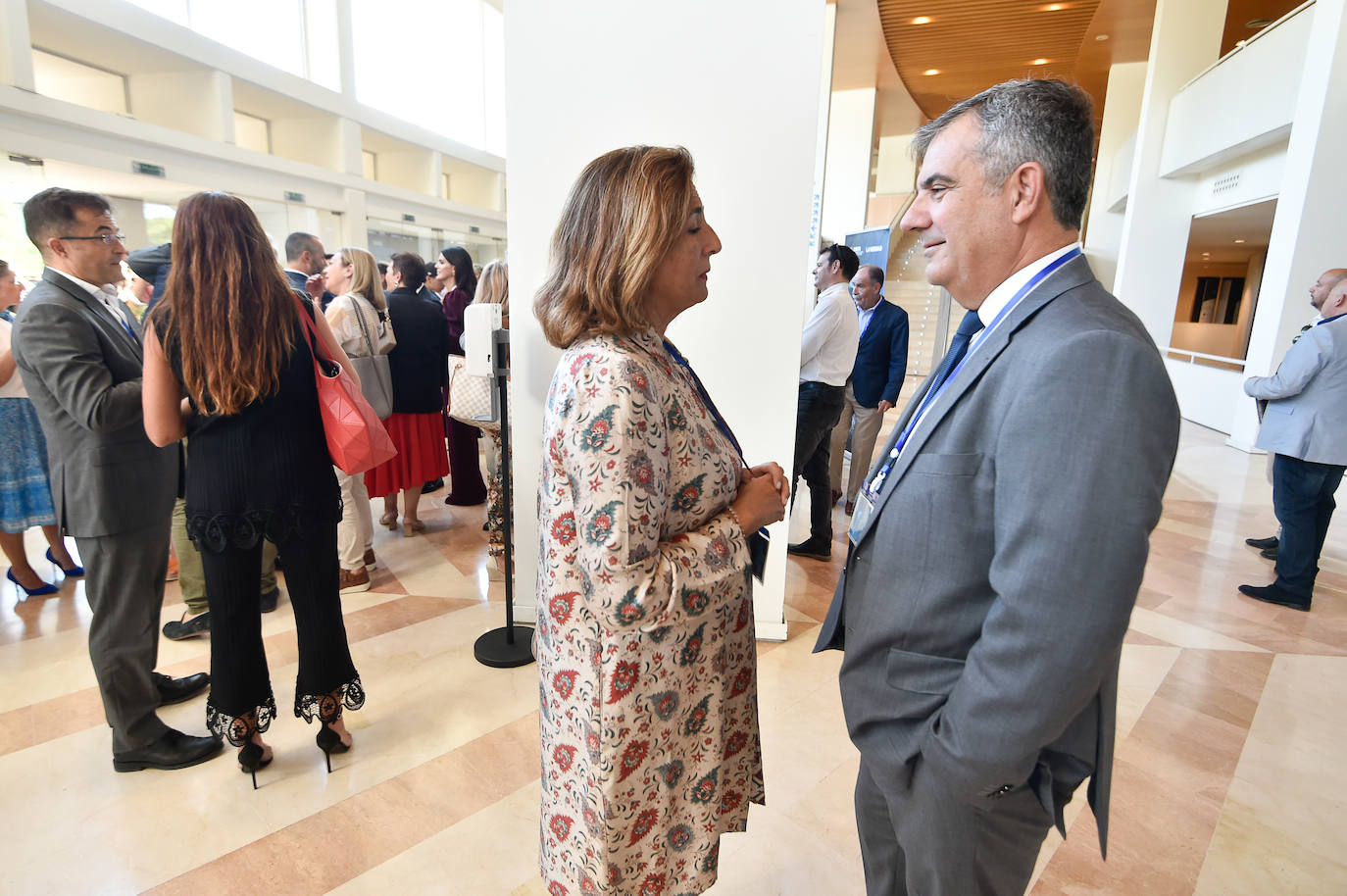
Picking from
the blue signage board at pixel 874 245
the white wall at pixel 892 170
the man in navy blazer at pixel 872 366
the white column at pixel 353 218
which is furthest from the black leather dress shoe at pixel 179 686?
the white wall at pixel 892 170

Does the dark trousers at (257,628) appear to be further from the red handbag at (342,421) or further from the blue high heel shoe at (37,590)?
the blue high heel shoe at (37,590)

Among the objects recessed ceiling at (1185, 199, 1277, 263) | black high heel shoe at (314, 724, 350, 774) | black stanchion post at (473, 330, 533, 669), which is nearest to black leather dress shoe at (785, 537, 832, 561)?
black stanchion post at (473, 330, 533, 669)

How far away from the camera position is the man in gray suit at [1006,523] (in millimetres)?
806

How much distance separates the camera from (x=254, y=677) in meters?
2.06

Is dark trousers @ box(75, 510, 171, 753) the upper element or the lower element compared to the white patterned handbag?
lower

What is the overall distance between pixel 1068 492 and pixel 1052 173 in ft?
1.57

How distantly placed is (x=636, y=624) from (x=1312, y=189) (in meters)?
9.64

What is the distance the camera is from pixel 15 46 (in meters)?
5.79

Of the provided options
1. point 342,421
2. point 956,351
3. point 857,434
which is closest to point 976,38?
point 857,434

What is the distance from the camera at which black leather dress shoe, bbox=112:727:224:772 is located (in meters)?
2.22

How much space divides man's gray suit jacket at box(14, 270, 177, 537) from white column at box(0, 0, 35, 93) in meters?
6.03

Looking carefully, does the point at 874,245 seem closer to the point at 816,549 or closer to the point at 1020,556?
the point at 816,549

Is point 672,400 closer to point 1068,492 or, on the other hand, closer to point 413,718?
point 1068,492

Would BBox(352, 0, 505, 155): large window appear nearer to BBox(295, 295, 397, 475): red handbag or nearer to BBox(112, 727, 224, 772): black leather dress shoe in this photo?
BBox(295, 295, 397, 475): red handbag
